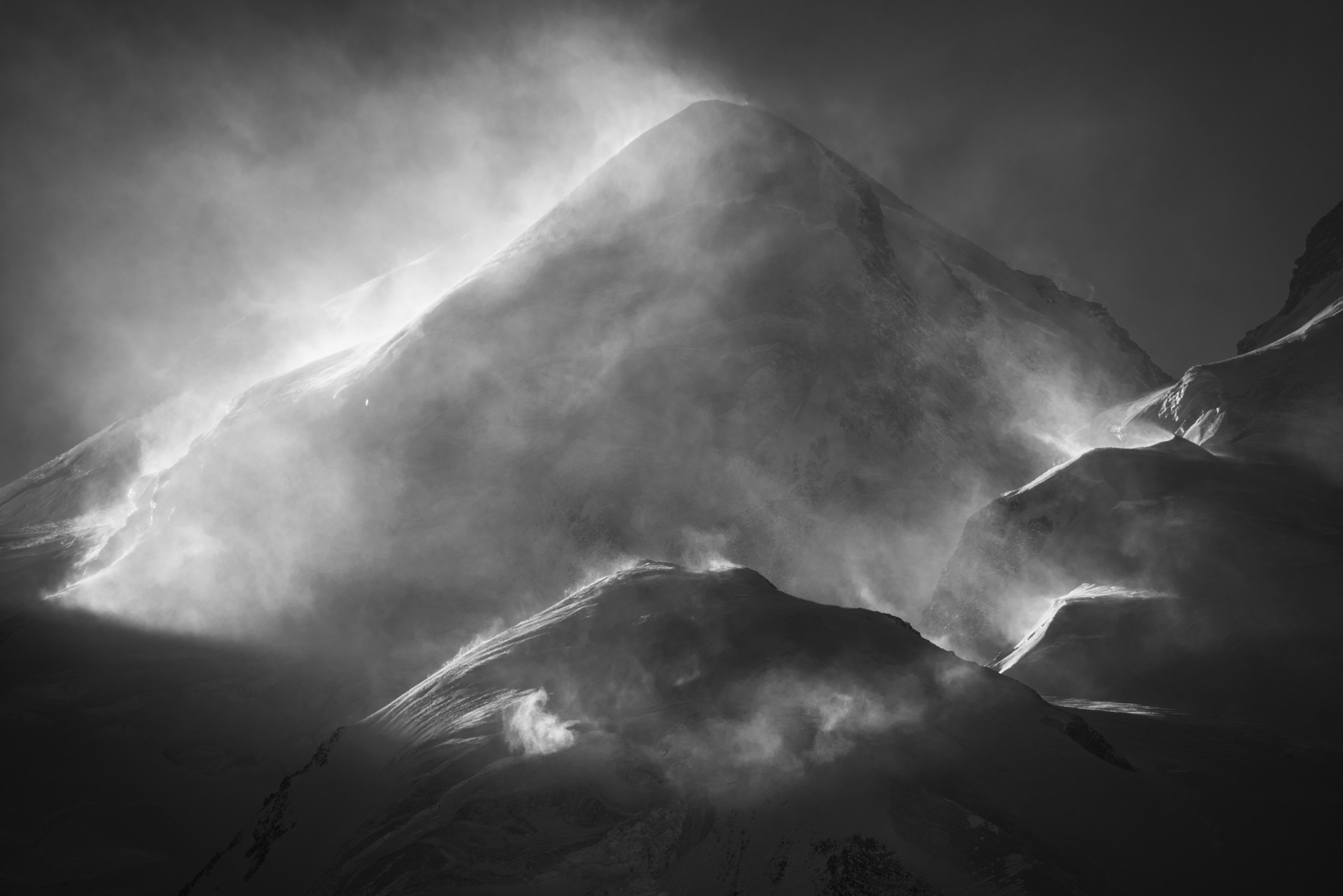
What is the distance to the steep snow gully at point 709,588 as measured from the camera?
89.3ft

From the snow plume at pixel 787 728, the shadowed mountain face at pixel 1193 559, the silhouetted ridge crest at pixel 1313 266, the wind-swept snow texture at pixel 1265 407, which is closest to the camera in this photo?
the snow plume at pixel 787 728

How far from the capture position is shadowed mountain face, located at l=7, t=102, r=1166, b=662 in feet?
188

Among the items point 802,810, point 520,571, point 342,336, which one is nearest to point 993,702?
point 802,810

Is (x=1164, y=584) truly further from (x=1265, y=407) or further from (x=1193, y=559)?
(x=1265, y=407)

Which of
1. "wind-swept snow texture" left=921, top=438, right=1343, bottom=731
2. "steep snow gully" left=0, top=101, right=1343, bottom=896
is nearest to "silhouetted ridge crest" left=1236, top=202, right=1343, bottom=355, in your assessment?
"steep snow gully" left=0, top=101, right=1343, bottom=896

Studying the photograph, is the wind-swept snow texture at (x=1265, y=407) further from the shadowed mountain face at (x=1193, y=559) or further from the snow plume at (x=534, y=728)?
the snow plume at (x=534, y=728)

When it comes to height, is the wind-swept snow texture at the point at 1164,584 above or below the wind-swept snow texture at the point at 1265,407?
below

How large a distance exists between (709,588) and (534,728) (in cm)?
969

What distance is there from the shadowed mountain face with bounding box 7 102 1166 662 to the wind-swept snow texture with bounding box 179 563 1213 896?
69.5 ft

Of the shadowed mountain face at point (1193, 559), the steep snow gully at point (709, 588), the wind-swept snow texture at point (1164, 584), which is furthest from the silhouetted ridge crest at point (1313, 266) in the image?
the wind-swept snow texture at point (1164, 584)

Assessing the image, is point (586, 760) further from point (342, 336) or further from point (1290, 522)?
point (342, 336)

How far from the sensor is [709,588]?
38.4m

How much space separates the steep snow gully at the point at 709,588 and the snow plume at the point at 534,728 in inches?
6.3

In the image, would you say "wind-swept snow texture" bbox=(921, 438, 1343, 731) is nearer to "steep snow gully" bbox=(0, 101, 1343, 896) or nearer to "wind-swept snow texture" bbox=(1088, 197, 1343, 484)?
"steep snow gully" bbox=(0, 101, 1343, 896)
